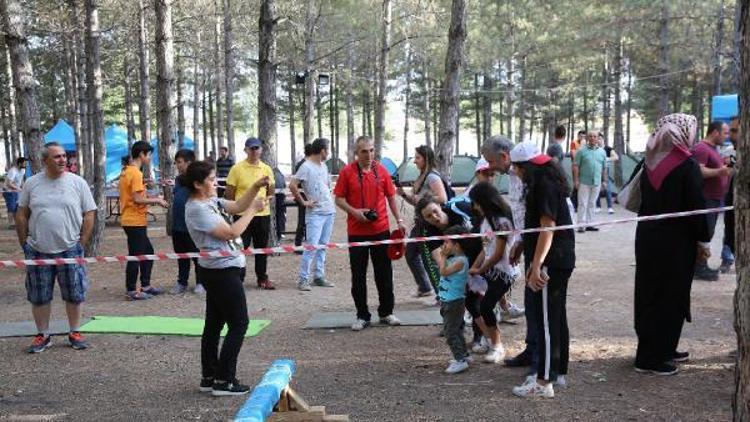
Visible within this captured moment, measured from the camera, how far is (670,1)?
21.3 metres

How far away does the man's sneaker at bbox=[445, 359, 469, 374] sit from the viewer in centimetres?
529

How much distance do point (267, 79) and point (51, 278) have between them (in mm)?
5989

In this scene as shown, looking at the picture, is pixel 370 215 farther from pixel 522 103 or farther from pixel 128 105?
pixel 522 103

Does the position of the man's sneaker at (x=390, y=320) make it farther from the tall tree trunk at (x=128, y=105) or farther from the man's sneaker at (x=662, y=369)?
the tall tree trunk at (x=128, y=105)

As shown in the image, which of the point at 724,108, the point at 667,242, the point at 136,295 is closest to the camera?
the point at 667,242

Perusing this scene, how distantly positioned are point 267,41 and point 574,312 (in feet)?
21.9

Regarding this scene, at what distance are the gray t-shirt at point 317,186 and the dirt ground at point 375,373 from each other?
1.24 m

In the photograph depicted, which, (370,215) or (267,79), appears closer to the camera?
(370,215)

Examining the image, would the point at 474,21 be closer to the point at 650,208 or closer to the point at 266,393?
the point at 650,208

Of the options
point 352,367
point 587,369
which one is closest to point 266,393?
point 352,367

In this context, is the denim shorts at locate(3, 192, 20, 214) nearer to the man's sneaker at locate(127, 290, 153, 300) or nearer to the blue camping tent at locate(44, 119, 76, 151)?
the blue camping tent at locate(44, 119, 76, 151)

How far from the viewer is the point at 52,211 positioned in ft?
19.6

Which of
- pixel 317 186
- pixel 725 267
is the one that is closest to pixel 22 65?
pixel 317 186

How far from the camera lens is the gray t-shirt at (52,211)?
235 inches
